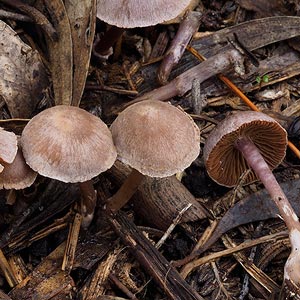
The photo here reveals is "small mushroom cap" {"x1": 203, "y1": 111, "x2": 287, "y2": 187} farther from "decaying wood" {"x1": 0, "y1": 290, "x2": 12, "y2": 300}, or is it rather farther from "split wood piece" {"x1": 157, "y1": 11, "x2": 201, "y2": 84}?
Answer: "decaying wood" {"x1": 0, "y1": 290, "x2": 12, "y2": 300}

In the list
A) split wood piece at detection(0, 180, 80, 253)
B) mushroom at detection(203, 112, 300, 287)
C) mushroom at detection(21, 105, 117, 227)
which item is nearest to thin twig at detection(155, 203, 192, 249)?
mushroom at detection(203, 112, 300, 287)

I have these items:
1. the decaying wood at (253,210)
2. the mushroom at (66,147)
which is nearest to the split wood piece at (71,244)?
the mushroom at (66,147)

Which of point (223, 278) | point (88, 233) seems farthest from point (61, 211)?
point (223, 278)

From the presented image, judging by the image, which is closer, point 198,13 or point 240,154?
point 240,154

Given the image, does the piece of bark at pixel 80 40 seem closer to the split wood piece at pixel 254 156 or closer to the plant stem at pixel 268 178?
the split wood piece at pixel 254 156

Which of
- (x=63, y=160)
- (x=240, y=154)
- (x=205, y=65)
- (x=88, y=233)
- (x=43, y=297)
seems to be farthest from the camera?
(x=205, y=65)

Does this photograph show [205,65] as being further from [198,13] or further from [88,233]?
[88,233]
